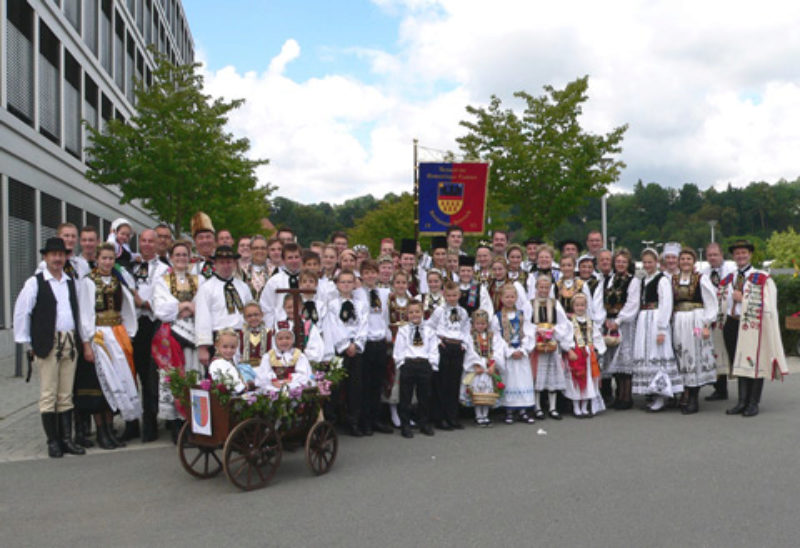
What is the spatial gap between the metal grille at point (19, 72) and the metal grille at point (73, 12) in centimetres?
384

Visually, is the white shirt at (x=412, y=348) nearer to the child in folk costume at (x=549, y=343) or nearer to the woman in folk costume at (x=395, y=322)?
the woman in folk costume at (x=395, y=322)

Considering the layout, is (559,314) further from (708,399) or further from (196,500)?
(196,500)

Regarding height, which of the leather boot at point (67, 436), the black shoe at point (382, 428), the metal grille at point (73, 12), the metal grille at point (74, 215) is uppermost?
the metal grille at point (73, 12)

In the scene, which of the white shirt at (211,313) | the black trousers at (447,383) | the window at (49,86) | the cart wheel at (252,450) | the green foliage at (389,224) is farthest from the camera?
the green foliage at (389,224)

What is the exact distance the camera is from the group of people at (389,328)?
709 centimetres

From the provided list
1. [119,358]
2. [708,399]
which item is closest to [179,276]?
[119,358]

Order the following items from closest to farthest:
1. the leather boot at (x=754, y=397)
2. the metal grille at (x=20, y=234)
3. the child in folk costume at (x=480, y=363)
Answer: the child in folk costume at (x=480, y=363) < the leather boot at (x=754, y=397) < the metal grille at (x=20, y=234)

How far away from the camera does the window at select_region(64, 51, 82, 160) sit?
70.0 ft

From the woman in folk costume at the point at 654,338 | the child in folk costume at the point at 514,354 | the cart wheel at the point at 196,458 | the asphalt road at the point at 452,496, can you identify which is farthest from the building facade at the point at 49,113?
the woman in folk costume at the point at 654,338

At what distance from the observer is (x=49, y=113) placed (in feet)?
64.7

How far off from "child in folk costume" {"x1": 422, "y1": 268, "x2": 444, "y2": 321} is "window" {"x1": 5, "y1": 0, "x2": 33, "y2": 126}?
12.6 metres

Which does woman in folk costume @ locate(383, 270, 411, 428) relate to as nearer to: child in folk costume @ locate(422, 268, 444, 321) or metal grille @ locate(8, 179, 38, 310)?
child in folk costume @ locate(422, 268, 444, 321)

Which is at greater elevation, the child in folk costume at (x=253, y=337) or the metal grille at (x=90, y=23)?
the metal grille at (x=90, y=23)

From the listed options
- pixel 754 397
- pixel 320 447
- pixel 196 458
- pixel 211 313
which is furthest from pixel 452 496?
pixel 754 397
